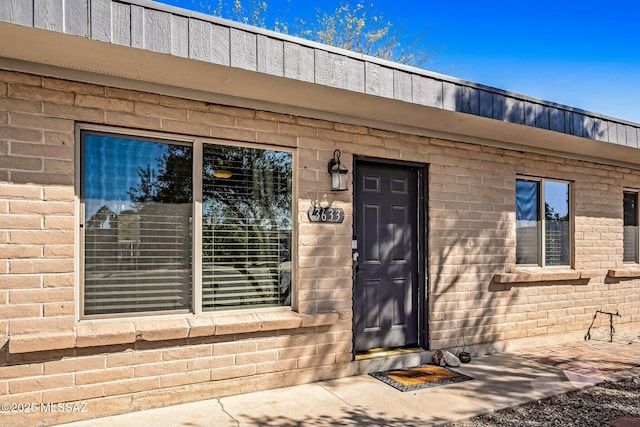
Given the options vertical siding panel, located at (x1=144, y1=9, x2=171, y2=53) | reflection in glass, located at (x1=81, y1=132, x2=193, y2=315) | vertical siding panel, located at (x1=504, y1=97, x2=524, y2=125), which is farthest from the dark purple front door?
vertical siding panel, located at (x1=144, y1=9, x2=171, y2=53)

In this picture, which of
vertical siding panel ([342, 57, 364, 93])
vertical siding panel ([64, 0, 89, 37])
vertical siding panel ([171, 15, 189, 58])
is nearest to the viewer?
vertical siding panel ([64, 0, 89, 37])

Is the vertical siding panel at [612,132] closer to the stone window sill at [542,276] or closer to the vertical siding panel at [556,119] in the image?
the vertical siding panel at [556,119]

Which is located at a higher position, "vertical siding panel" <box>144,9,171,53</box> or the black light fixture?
"vertical siding panel" <box>144,9,171,53</box>

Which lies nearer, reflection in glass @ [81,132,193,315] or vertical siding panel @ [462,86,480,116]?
reflection in glass @ [81,132,193,315]

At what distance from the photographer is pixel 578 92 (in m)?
12.9

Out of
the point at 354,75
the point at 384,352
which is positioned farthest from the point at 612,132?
the point at 384,352

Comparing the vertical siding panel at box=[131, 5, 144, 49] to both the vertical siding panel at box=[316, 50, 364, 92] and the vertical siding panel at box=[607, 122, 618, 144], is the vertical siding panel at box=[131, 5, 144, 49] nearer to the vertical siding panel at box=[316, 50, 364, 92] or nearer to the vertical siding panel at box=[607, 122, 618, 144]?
the vertical siding panel at box=[316, 50, 364, 92]

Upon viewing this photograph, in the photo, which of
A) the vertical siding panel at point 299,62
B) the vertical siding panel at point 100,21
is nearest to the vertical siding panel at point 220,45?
the vertical siding panel at point 299,62

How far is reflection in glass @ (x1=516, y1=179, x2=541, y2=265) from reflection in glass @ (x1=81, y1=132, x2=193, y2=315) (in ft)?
13.5

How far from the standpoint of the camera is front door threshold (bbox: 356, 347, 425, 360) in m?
4.50

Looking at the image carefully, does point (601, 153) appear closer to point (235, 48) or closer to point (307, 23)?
point (235, 48)

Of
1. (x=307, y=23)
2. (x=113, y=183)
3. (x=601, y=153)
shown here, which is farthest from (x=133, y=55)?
(x=307, y=23)

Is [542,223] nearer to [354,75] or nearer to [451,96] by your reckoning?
[451,96]

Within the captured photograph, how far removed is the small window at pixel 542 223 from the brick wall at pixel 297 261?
0.16 meters
